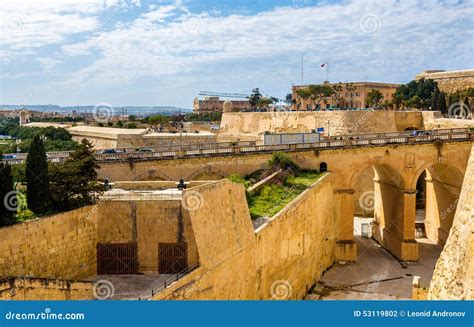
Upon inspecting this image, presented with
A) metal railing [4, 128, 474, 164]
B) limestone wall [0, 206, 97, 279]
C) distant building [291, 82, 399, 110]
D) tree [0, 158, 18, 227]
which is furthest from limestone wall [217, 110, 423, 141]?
tree [0, 158, 18, 227]

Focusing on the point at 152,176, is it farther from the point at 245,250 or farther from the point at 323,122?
the point at 323,122

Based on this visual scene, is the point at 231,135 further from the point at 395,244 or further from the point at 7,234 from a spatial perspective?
the point at 7,234

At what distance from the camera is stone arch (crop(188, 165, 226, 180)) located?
99.6ft

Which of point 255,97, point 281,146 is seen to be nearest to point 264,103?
point 255,97

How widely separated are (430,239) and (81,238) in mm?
30858

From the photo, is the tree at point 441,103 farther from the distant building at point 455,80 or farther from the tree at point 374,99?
the tree at point 374,99

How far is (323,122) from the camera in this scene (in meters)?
50.8

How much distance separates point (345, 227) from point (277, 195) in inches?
371

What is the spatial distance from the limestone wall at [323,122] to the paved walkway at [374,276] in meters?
15.6

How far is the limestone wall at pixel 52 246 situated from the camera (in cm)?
1362

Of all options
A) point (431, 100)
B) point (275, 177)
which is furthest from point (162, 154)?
point (431, 100)

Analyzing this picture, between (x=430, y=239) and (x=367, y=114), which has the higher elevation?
(x=367, y=114)

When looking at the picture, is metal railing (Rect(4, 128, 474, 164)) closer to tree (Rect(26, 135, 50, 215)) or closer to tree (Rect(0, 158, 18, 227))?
tree (Rect(26, 135, 50, 215))

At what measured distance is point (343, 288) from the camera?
28203 mm
